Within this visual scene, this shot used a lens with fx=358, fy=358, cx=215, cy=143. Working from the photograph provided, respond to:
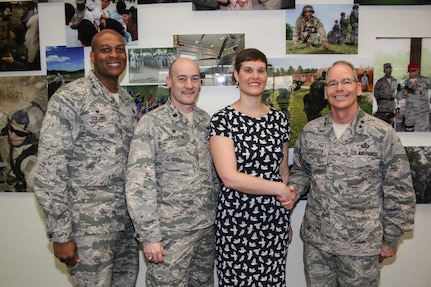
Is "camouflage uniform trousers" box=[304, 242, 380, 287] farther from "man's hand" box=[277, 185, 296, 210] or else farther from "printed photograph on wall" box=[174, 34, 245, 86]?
"printed photograph on wall" box=[174, 34, 245, 86]

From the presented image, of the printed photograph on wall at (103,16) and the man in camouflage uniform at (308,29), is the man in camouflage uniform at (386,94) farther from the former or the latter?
the printed photograph on wall at (103,16)

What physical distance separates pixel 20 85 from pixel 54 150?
1009 millimetres

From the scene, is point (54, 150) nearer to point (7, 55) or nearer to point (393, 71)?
point (7, 55)

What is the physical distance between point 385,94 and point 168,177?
1491 mm

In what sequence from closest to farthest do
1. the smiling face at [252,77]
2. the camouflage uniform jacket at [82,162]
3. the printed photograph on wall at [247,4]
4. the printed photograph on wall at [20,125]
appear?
the camouflage uniform jacket at [82,162], the smiling face at [252,77], the printed photograph on wall at [247,4], the printed photograph on wall at [20,125]

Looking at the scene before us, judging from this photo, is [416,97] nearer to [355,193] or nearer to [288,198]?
[355,193]

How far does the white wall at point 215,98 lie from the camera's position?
2258mm

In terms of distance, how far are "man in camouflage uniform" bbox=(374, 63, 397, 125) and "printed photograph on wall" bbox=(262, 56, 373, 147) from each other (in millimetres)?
52

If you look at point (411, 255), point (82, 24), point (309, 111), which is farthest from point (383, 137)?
point (82, 24)

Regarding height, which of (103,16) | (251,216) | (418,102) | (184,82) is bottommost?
(251,216)

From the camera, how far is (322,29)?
225 cm

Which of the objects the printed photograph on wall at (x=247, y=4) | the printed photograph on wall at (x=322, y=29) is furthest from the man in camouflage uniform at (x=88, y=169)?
the printed photograph on wall at (x=322, y=29)

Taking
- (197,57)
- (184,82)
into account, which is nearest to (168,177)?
(184,82)

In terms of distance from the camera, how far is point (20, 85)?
7.75 feet
